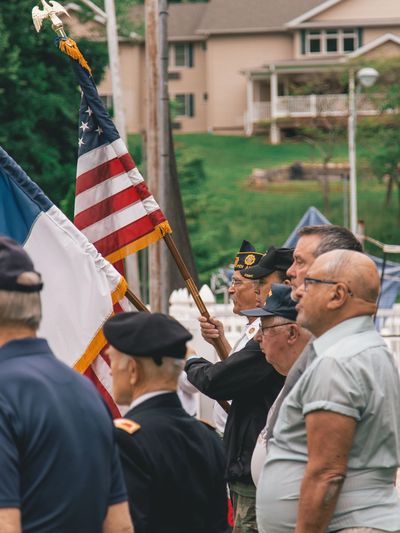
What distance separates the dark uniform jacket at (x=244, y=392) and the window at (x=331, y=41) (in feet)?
211

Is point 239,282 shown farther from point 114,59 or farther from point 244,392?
point 114,59

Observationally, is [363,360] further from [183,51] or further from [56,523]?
[183,51]

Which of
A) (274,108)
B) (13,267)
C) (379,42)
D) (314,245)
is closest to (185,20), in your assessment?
(274,108)

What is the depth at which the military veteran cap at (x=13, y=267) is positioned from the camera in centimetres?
392

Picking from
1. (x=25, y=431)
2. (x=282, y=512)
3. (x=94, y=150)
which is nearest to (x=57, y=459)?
(x=25, y=431)

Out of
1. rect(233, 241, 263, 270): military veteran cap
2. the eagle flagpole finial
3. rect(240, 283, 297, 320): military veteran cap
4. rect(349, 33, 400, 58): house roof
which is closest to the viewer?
rect(240, 283, 297, 320): military veteran cap

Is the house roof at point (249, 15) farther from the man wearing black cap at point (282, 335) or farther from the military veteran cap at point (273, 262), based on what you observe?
the man wearing black cap at point (282, 335)

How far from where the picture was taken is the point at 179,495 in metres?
4.28

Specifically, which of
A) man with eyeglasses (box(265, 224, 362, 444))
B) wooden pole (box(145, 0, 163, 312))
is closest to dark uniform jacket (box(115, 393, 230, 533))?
man with eyeglasses (box(265, 224, 362, 444))

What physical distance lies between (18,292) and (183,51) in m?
72.8

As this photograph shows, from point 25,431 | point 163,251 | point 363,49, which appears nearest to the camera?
point 25,431

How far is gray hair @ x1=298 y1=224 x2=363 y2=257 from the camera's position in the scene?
17.9 feet

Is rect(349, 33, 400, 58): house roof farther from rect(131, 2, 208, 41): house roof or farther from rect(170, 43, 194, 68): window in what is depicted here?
rect(170, 43, 194, 68): window

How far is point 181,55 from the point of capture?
75.8 metres
